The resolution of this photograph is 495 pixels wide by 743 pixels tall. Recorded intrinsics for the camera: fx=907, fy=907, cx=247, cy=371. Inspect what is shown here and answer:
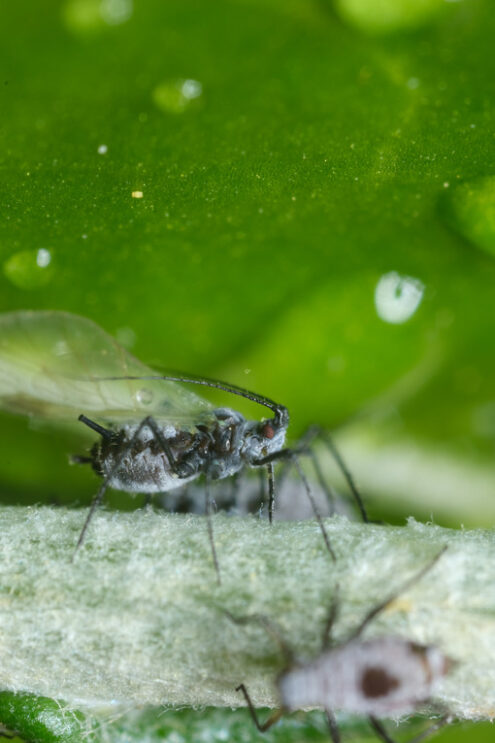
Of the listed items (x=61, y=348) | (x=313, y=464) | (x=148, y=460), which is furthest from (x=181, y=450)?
(x=61, y=348)

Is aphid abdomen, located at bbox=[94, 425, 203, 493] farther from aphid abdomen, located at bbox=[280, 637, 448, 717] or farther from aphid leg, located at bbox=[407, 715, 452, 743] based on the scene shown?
aphid leg, located at bbox=[407, 715, 452, 743]

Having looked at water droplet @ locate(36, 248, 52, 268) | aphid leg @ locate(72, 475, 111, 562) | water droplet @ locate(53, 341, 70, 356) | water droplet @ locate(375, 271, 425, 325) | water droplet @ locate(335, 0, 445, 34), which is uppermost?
water droplet @ locate(335, 0, 445, 34)

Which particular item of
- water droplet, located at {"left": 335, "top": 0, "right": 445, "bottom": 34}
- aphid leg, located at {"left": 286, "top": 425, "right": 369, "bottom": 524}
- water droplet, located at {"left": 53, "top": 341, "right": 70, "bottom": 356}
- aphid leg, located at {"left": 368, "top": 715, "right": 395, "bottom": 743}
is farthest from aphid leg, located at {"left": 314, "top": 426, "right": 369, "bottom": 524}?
water droplet, located at {"left": 335, "top": 0, "right": 445, "bottom": 34}

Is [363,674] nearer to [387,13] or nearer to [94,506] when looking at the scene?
[94,506]

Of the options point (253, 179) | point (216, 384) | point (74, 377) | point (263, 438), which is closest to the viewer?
point (253, 179)

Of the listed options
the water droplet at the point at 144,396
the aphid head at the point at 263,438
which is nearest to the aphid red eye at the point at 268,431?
the aphid head at the point at 263,438

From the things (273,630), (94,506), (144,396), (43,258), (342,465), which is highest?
(43,258)

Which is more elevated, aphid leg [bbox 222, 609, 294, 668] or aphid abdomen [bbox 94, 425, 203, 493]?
aphid abdomen [bbox 94, 425, 203, 493]

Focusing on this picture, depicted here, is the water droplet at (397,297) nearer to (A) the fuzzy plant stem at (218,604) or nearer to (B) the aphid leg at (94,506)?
(A) the fuzzy plant stem at (218,604)
